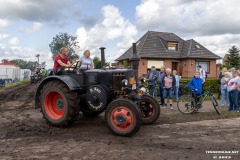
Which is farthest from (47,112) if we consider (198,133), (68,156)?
(198,133)

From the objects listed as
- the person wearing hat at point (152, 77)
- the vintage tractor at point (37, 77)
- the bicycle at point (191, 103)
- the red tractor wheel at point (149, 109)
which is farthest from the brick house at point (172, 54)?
the red tractor wheel at point (149, 109)

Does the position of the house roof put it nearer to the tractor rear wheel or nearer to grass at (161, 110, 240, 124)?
grass at (161, 110, 240, 124)

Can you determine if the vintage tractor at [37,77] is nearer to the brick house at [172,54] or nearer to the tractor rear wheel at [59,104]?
the brick house at [172,54]

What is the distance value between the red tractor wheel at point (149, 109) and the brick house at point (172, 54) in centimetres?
2113

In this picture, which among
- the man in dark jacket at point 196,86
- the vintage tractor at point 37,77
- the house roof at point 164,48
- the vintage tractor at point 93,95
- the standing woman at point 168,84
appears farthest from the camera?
the house roof at point 164,48

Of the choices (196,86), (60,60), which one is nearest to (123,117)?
(60,60)

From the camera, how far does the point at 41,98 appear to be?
7.06 meters

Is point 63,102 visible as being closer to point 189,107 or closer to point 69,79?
point 69,79

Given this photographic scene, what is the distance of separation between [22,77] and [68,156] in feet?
137

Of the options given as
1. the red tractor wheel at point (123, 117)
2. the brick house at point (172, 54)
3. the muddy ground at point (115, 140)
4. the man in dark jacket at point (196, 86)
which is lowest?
the muddy ground at point (115, 140)

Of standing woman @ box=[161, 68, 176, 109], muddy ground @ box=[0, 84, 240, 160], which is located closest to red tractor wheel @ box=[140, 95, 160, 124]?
muddy ground @ box=[0, 84, 240, 160]

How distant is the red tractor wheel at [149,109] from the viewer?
7.23 metres

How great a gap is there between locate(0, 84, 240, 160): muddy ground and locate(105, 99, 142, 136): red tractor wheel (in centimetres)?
17

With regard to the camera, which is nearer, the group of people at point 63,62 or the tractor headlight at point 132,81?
the tractor headlight at point 132,81
